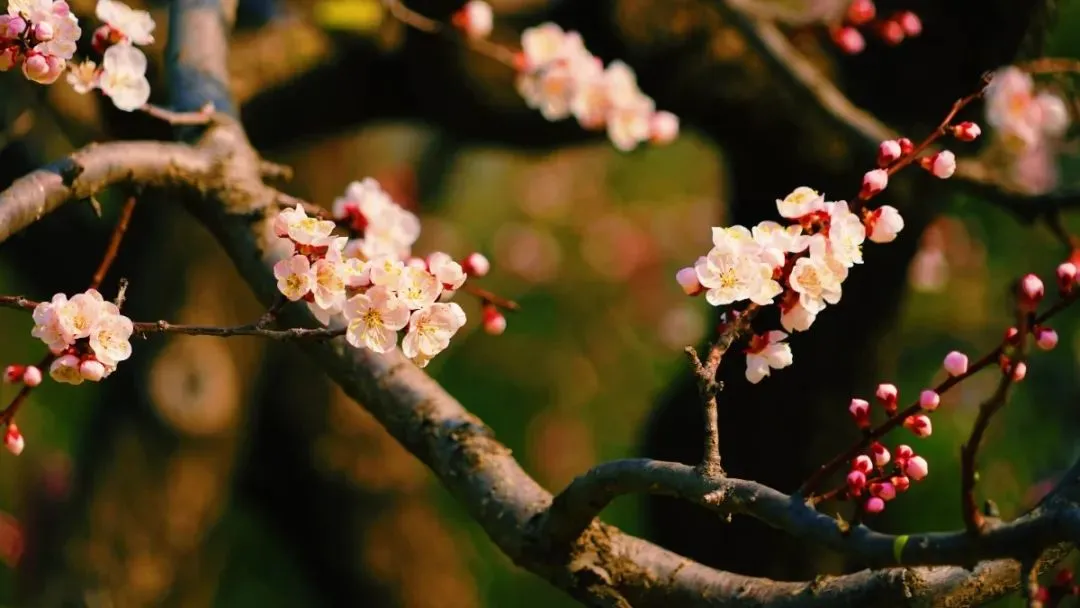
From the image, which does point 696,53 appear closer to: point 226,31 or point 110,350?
point 226,31

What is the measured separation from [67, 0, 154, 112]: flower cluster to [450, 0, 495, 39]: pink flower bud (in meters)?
1.06

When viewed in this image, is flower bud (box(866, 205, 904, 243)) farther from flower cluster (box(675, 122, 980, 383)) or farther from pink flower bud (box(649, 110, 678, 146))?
pink flower bud (box(649, 110, 678, 146))

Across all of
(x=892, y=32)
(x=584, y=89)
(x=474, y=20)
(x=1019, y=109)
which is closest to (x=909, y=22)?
(x=892, y=32)

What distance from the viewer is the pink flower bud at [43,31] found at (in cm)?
134

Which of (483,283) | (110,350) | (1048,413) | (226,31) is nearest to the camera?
(110,350)

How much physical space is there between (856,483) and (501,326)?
0.63 meters

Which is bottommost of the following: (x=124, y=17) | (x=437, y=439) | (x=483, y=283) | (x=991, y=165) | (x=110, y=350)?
(x=110, y=350)

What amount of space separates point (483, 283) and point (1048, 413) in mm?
3333

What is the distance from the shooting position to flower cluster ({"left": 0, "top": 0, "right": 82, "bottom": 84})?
4.42 ft

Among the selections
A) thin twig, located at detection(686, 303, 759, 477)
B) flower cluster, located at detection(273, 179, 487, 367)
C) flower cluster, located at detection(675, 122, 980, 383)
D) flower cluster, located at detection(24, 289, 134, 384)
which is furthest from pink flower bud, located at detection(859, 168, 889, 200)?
flower cluster, located at detection(24, 289, 134, 384)

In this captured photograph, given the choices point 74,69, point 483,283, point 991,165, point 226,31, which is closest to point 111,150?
point 74,69

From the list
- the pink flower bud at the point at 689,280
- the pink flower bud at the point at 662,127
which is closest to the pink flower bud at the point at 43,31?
the pink flower bud at the point at 689,280

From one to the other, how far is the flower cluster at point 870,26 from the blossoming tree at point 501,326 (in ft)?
2.73

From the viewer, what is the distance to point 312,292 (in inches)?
54.9
